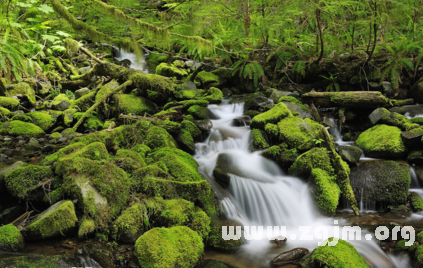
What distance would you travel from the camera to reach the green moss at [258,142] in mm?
7090

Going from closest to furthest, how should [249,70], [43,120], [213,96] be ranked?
[43,120] → [213,96] → [249,70]

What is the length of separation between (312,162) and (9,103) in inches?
351

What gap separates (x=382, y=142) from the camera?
263 inches

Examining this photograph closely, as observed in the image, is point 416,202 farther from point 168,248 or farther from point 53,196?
point 53,196

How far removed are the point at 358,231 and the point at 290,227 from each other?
115cm

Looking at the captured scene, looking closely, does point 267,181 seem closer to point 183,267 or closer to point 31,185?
point 183,267

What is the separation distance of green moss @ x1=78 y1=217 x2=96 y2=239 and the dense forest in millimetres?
17

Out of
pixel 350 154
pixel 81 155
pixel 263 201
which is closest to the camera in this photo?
pixel 81 155

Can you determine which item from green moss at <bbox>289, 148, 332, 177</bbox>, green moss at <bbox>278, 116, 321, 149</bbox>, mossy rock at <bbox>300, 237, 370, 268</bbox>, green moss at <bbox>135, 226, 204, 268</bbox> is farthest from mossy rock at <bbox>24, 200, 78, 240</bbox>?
green moss at <bbox>278, 116, 321, 149</bbox>

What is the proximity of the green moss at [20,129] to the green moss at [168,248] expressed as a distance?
17.9 feet

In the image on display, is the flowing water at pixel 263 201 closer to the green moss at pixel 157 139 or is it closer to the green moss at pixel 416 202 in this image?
the green moss at pixel 157 139

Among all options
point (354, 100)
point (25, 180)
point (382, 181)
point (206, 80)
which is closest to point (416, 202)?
point (382, 181)

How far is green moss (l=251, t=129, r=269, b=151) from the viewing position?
709cm

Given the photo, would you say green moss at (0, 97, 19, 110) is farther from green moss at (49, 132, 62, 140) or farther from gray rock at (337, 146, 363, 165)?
gray rock at (337, 146, 363, 165)
